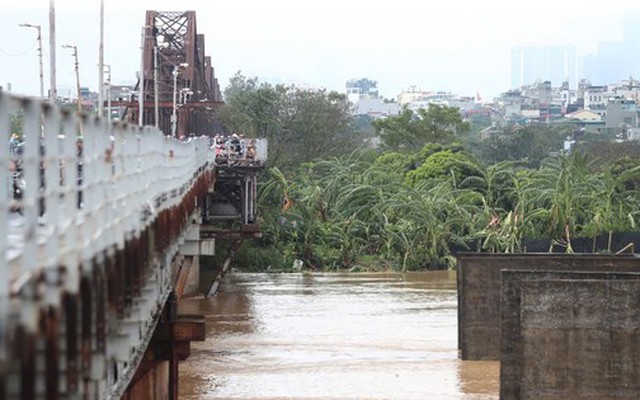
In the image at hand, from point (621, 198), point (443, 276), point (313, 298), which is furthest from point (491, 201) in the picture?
point (313, 298)

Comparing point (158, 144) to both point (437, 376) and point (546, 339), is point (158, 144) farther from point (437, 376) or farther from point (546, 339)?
point (437, 376)

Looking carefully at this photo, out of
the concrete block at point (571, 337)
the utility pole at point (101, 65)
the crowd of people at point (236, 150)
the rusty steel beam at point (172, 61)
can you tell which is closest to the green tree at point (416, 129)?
the rusty steel beam at point (172, 61)

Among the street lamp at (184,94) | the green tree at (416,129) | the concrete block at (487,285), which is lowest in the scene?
the concrete block at (487,285)

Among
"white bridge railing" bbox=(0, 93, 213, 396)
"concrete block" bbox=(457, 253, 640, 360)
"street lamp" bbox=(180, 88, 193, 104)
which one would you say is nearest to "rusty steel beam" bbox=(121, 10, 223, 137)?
"street lamp" bbox=(180, 88, 193, 104)

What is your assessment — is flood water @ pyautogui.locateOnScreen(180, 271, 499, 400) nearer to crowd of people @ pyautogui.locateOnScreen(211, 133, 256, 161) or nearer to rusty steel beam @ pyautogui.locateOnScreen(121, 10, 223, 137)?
crowd of people @ pyautogui.locateOnScreen(211, 133, 256, 161)

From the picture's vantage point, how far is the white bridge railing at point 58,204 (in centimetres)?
712

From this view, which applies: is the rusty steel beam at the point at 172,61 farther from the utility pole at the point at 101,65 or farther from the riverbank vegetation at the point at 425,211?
the utility pole at the point at 101,65

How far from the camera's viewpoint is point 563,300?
2806cm

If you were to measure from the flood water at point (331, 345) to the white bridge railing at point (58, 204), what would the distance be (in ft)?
61.0

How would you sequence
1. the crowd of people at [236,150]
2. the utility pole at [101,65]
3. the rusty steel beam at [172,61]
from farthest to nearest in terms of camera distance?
the rusty steel beam at [172,61], the crowd of people at [236,150], the utility pole at [101,65]

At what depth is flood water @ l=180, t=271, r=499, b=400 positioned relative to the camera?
32.6 m

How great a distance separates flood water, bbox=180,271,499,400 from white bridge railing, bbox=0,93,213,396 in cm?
1860

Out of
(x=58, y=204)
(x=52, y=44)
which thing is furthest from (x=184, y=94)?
(x=58, y=204)

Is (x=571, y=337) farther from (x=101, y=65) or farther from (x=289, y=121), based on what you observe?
(x=289, y=121)
